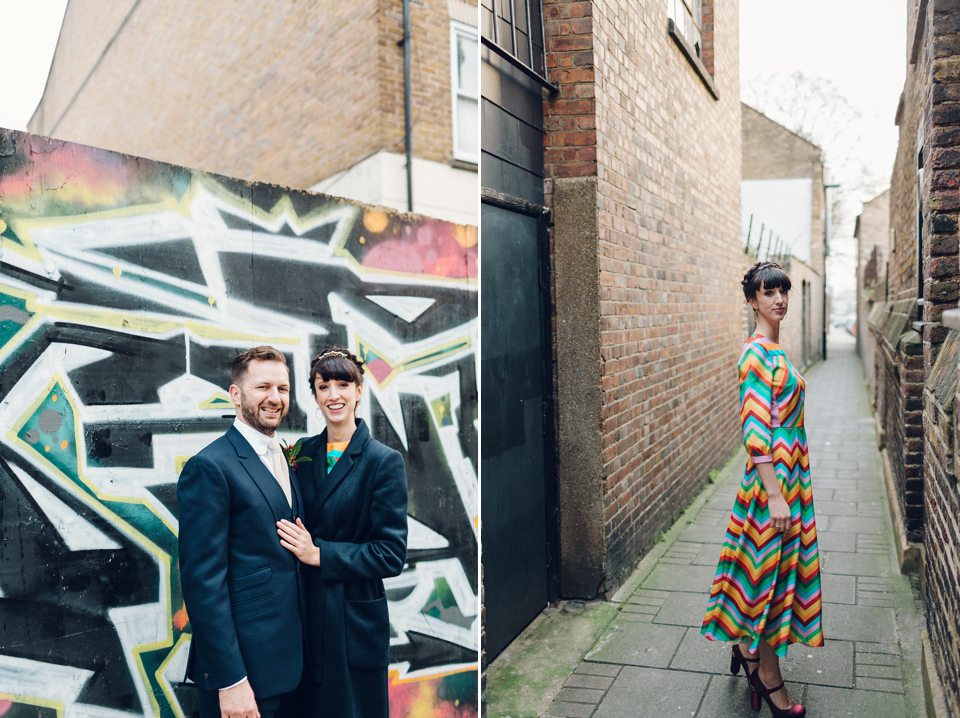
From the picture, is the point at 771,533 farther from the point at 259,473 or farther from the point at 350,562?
the point at 259,473

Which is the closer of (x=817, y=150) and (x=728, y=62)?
(x=728, y=62)

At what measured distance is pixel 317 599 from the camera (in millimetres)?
2434

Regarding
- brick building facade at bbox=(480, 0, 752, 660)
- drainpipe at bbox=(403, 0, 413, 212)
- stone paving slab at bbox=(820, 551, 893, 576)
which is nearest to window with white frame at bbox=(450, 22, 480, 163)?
drainpipe at bbox=(403, 0, 413, 212)

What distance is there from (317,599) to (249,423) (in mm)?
595

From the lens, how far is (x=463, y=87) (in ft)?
31.4

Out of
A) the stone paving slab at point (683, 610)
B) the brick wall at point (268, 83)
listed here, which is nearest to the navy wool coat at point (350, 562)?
the stone paving slab at point (683, 610)

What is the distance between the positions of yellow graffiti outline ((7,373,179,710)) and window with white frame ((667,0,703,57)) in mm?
5749

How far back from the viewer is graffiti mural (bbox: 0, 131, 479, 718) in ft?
7.50

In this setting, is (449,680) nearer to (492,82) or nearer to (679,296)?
(492,82)

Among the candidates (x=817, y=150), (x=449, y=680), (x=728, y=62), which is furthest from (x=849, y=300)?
(x=449, y=680)

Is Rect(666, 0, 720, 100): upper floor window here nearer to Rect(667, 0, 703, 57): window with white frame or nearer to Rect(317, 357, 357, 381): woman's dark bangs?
Rect(667, 0, 703, 57): window with white frame

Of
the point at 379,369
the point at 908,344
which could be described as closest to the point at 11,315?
the point at 379,369

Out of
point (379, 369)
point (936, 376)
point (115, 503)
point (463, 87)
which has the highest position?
point (463, 87)

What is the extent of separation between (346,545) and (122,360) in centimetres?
93
